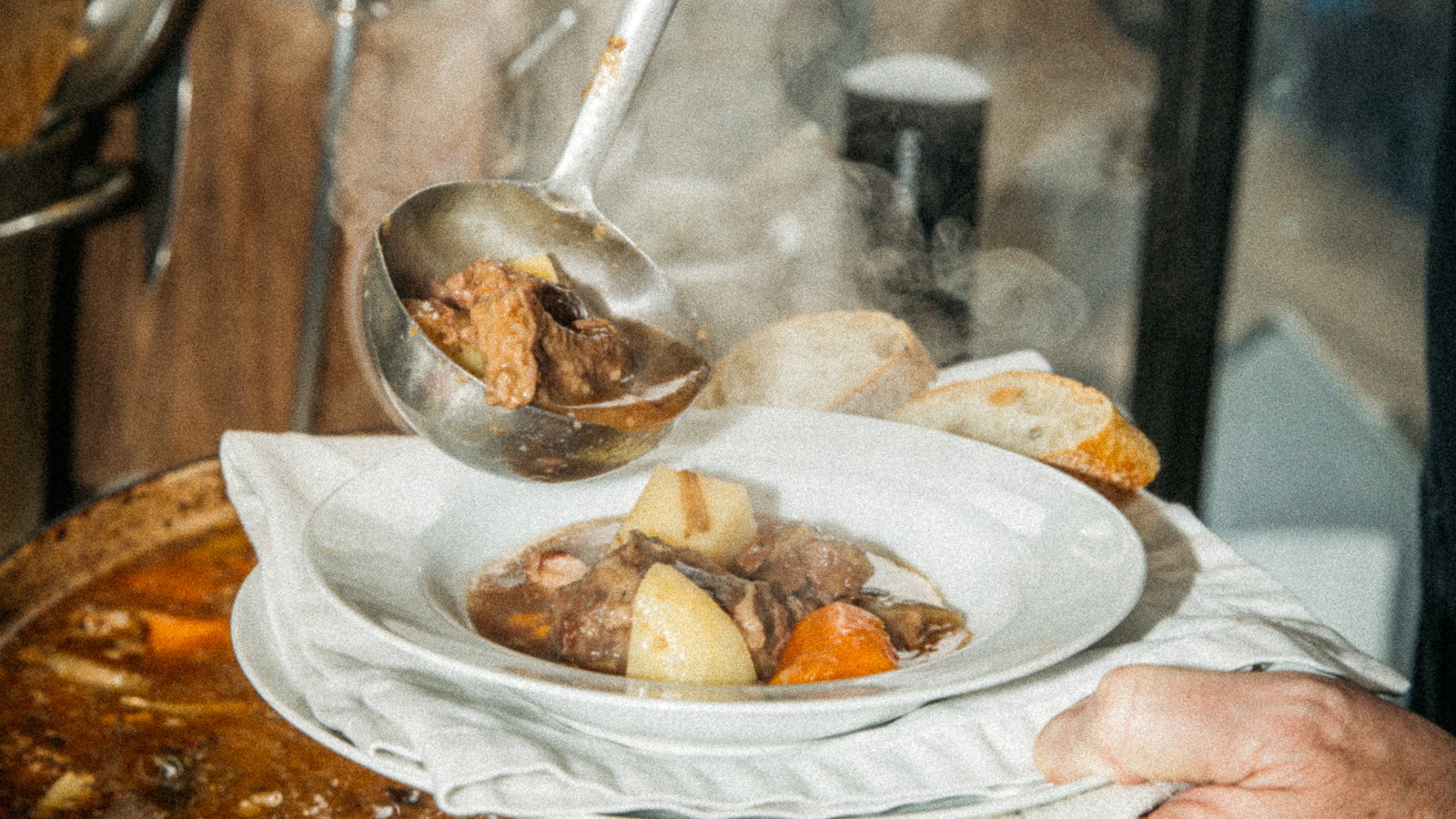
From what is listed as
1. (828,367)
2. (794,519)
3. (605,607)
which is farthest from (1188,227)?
(605,607)

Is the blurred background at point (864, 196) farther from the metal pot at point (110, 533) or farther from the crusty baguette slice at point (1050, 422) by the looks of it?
the metal pot at point (110, 533)

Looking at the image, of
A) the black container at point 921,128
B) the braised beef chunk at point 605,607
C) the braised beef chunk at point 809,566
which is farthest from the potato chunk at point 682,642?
the black container at point 921,128

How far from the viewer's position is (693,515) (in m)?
1.50

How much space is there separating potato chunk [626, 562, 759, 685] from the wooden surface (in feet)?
8.39

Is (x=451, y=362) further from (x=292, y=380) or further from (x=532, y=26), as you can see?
(x=292, y=380)

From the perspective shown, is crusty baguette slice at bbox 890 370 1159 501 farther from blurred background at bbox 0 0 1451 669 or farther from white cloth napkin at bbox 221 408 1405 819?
blurred background at bbox 0 0 1451 669

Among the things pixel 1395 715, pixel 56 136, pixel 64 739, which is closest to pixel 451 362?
pixel 64 739

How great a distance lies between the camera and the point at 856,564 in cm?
147

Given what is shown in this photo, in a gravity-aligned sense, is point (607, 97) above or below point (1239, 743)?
above

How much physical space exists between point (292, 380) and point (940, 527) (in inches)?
107

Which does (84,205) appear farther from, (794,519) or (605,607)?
(605,607)

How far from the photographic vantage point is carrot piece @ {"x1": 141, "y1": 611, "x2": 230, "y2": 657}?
4.87 ft

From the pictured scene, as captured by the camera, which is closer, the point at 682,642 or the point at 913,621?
the point at 682,642

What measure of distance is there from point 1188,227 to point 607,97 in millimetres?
2292
